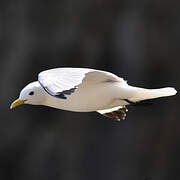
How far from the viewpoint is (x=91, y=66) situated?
3498 mm

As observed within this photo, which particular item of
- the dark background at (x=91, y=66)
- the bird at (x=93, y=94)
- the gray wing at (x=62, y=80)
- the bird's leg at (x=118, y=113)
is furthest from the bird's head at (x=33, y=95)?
the dark background at (x=91, y=66)

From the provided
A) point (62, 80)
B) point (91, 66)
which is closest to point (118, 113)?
point (62, 80)

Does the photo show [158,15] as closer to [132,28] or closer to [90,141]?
[132,28]

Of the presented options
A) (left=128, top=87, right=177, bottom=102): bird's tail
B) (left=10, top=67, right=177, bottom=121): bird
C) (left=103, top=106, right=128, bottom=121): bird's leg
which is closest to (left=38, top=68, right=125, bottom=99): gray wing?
(left=10, top=67, right=177, bottom=121): bird

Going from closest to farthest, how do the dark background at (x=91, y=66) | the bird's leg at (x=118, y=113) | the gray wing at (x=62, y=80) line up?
1. the gray wing at (x=62, y=80)
2. the bird's leg at (x=118, y=113)
3. the dark background at (x=91, y=66)

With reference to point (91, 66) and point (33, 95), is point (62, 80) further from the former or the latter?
point (91, 66)

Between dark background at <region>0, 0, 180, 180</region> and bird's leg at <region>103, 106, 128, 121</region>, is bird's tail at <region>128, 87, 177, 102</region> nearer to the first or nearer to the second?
bird's leg at <region>103, 106, 128, 121</region>

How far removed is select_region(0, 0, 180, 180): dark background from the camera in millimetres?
3465

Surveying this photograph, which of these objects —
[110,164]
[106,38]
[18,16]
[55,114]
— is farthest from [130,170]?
[18,16]

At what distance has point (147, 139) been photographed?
3627 mm

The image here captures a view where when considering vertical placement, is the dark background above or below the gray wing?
below

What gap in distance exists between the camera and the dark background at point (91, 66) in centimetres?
346

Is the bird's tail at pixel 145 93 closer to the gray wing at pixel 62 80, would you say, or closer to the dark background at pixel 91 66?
the gray wing at pixel 62 80

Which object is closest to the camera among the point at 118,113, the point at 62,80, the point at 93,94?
the point at 62,80
